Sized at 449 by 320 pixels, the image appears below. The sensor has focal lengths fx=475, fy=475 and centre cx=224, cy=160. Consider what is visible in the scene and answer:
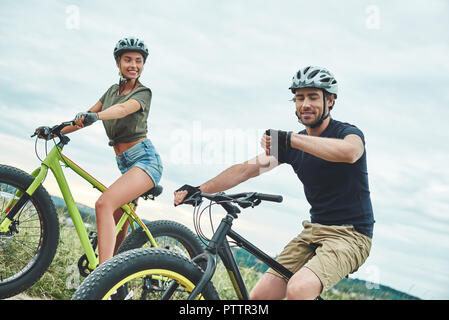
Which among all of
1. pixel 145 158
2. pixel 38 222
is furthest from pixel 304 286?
pixel 38 222

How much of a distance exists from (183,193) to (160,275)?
65cm

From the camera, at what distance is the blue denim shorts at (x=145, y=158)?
5.01 metres

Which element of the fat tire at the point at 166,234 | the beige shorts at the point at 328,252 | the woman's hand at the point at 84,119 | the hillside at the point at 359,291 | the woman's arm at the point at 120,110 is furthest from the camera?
the hillside at the point at 359,291

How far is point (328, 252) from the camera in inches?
140

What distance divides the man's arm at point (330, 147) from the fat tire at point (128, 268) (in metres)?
1.09

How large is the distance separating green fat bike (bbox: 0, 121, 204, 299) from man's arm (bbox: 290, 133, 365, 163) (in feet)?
7.58

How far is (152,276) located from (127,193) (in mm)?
1942

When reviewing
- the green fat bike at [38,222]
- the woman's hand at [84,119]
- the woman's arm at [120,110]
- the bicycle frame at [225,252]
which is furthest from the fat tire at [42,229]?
the bicycle frame at [225,252]

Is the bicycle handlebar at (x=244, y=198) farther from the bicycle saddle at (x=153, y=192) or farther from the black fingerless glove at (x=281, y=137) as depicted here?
the bicycle saddle at (x=153, y=192)

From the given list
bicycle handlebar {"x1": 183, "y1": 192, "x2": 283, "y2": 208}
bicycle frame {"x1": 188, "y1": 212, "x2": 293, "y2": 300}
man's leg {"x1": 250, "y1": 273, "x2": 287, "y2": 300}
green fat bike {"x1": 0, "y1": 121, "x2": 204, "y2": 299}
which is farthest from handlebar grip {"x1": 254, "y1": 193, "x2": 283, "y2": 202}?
green fat bike {"x1": 0, "y1": 121, "x2": 204, "y2": 299}

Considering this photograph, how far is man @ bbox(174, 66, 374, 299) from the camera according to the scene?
3348 mm
